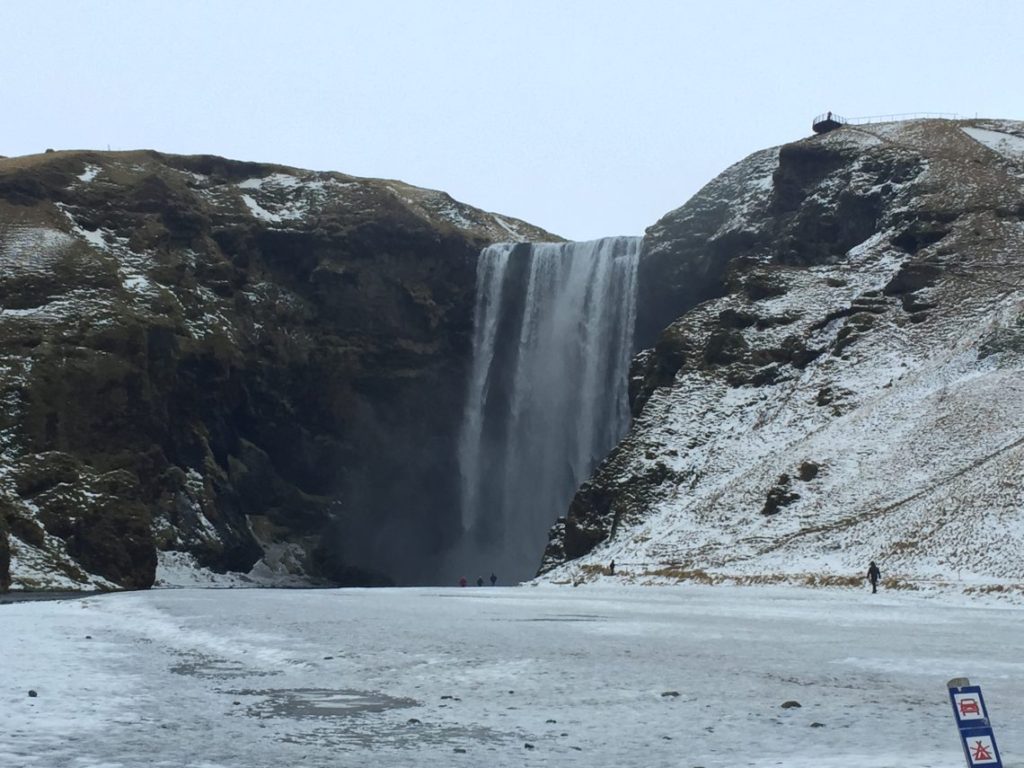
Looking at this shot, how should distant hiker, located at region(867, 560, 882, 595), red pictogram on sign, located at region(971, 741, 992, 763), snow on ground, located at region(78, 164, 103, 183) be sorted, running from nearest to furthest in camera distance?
red pictogram on sign, located at region(971, 741, 992, 763)
distant hiker, located at region(867, 560, 882, 595)
snow on ground, located at region(78, 164, 103, 183)

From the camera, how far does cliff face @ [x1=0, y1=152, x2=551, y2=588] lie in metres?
84.4

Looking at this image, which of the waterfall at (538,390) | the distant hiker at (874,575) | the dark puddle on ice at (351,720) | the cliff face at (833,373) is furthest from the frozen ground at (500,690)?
the waterfall at (538,390)

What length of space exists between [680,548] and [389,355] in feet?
149

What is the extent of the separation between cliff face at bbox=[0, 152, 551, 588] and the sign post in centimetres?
7217

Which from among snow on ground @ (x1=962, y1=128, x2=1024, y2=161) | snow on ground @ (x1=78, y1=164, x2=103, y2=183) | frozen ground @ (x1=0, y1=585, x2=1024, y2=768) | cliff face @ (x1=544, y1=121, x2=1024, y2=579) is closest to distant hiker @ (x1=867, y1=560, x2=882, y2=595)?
cliff face @ (x1=544, y1=121, x2=1024, y2=579)

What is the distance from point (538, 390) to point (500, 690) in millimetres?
81188

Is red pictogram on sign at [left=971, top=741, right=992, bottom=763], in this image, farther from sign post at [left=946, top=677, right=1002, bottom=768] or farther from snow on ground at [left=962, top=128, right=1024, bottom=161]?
snow on ground at [left=962, top=128, right=1024, bottom=161]

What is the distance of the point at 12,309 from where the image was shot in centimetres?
8894

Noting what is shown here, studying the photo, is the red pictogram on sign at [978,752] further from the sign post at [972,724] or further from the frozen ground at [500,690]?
the frozen ground at [500,690]

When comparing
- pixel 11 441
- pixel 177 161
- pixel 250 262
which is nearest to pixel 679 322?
pixel 250 262

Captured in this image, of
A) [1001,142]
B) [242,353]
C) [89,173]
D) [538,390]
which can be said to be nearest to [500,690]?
[538,390]

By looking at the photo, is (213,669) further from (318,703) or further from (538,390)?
(538,390)

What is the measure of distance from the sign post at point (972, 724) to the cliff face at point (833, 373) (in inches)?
1510

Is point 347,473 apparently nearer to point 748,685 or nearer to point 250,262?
point 250,262
